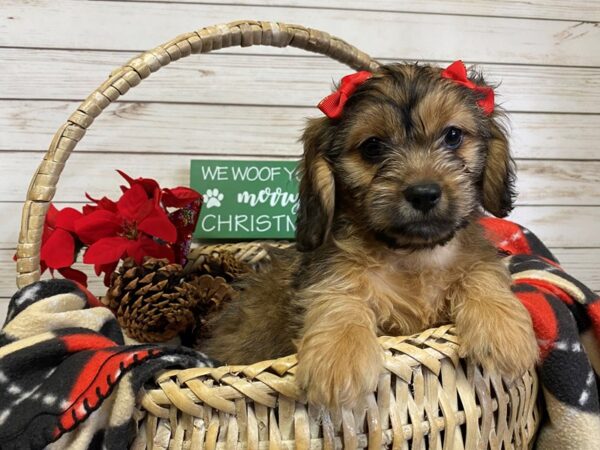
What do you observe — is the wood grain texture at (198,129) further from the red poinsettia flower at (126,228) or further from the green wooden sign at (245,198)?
the red poinsettia flower at (126,228)

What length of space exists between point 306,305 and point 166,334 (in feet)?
2.80

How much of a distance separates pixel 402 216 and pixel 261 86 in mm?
1424

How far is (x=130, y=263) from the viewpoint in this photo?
6.52 feet

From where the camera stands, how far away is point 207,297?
85.5 inches

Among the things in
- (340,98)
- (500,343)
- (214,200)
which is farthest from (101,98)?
(500,343)

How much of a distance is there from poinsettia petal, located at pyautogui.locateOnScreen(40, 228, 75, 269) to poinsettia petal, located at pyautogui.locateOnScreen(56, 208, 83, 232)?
2cm

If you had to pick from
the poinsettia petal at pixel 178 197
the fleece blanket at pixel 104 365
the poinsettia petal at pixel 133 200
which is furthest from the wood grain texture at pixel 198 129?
the fleece blanket at pixel 104 365

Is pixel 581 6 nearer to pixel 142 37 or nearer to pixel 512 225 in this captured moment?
pixel 512 225

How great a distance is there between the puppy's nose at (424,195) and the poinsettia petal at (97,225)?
117cm

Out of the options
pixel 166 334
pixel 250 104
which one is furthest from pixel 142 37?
pixel 166 334

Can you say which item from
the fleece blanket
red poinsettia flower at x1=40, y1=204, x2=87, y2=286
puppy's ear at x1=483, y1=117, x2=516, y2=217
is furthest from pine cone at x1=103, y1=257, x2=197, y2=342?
puppy's ear at x1=483, y1=117, x2=516, y2=217

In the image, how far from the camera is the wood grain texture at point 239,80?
7.75ft

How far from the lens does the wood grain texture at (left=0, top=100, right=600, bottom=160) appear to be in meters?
2.38

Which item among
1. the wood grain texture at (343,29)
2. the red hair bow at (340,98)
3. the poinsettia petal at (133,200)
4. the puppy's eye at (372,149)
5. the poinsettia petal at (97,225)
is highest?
the wood grain texture at (343,29)
